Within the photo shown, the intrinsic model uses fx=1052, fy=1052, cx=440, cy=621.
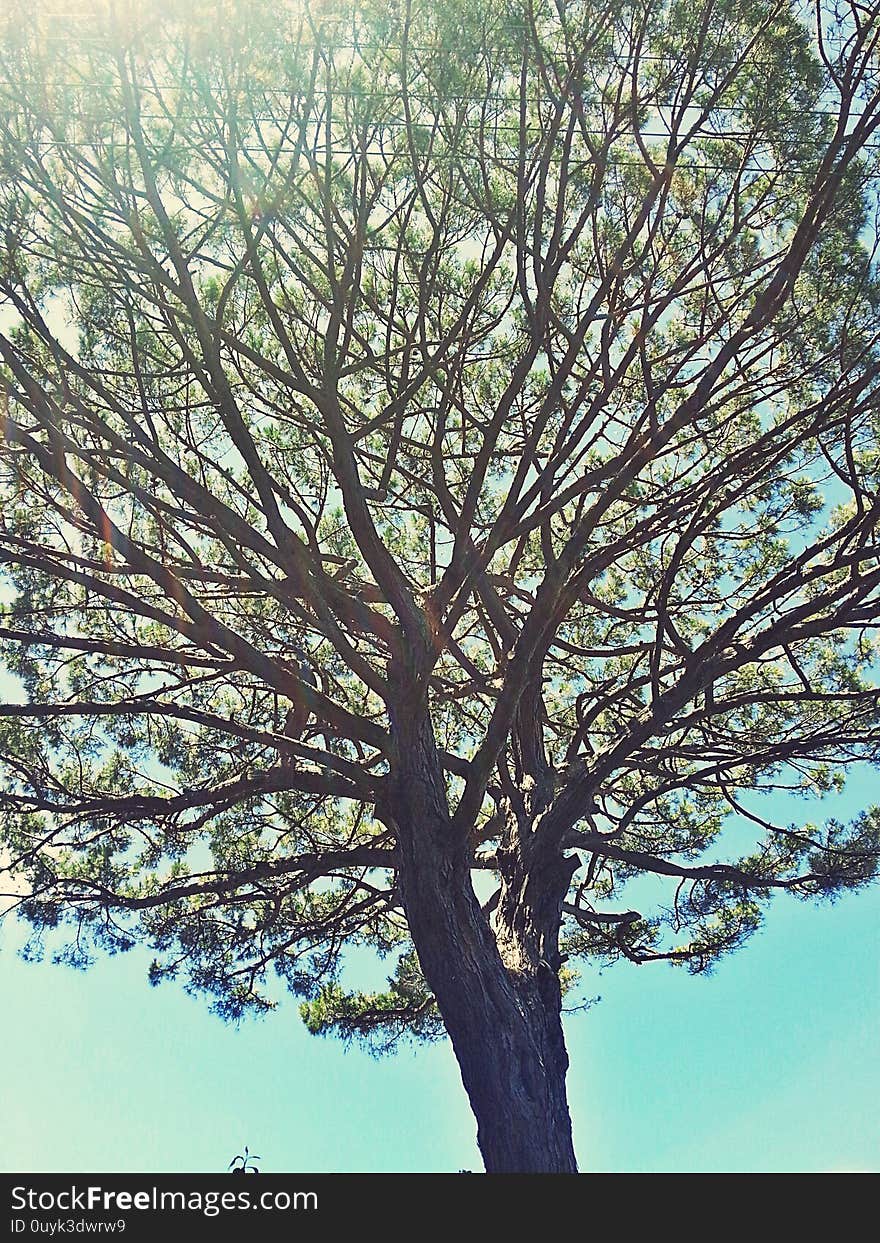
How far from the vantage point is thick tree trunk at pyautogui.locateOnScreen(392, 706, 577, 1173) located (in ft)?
9.35

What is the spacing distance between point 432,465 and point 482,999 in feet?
5.68

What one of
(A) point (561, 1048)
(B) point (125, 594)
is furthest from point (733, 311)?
(A) point (561, 1048)

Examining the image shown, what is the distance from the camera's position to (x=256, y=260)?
3168 mm

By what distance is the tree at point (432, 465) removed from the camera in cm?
311

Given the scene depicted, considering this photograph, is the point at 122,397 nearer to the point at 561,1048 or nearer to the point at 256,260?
the point at 256,260

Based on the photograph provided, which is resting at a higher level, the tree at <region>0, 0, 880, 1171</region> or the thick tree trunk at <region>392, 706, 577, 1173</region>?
the tree at <region>0, 0, 880, 1171</region>

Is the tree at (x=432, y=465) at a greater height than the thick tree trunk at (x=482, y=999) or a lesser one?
greater

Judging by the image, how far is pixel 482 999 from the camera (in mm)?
2994

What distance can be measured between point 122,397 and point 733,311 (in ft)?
7.40

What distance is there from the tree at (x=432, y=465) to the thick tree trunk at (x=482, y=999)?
12 mm

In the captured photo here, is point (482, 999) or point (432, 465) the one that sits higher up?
point (432, 465)

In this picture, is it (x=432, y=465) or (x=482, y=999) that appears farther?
(x=432, y=465)

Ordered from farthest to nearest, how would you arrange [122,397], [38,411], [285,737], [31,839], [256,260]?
1. [31,839]
2. [122,397]
3. [285,737]
4. [256,260]
5. [38,411]

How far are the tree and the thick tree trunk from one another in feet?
0.04
